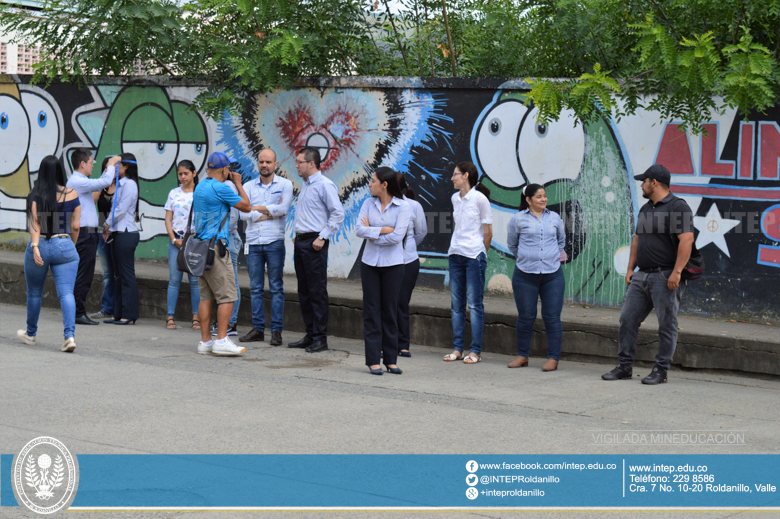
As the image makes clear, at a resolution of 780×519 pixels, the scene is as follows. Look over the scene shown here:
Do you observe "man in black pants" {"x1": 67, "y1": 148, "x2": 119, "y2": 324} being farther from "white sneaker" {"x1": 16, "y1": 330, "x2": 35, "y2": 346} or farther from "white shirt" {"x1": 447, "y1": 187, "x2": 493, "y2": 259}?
"white shirt" {"x1": 447, "y1": 187, "x2": 493, "y2": 259}

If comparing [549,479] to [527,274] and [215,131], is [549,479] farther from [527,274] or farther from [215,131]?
[215,131]

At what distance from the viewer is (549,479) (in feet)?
15.7

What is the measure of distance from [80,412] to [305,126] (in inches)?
238

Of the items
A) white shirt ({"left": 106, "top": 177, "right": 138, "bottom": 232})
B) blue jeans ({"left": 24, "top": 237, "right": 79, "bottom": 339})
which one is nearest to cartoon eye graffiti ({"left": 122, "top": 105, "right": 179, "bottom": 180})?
white shirt ({"left": 106, "top": 177, "right": 138, "bottom": 232})

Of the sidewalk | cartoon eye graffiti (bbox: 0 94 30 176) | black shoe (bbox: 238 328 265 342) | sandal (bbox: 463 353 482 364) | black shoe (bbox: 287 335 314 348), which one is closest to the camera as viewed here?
the sidewalk

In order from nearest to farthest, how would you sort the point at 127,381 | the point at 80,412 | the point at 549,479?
the point at 549,479, the point at 80,412, the point at 127,381

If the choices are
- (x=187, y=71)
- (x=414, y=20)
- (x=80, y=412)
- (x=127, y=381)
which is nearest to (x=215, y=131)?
(x=187, y=71)

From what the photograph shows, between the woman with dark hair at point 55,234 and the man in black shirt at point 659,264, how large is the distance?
4.95 meters

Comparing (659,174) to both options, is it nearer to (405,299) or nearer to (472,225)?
(472,225)

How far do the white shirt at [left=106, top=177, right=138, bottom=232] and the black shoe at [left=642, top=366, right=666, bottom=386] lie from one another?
585 centimetres

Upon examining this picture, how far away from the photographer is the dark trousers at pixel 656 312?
288 inches

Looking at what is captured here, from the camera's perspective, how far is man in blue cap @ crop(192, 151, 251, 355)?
8.25 metres

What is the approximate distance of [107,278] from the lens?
1048 cm

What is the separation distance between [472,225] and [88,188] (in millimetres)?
4312
